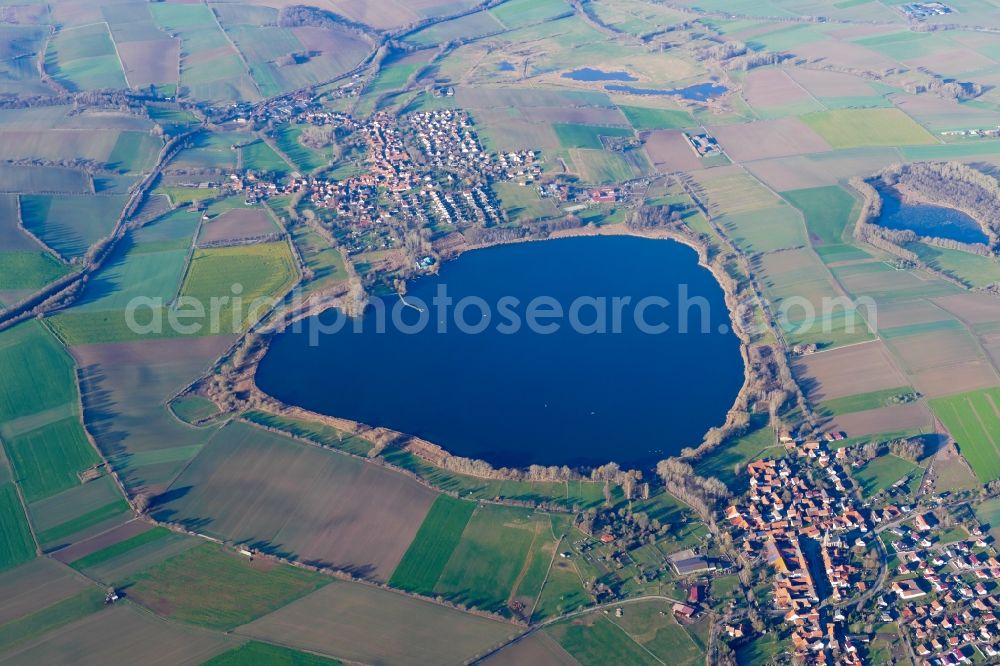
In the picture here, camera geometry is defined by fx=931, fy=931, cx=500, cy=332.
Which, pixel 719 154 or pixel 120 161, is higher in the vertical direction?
pixel 120 161

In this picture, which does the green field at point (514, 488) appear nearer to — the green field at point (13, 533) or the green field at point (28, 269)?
the green field at point (13, 533)

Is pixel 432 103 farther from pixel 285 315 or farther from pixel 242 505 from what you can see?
pixel 242 505

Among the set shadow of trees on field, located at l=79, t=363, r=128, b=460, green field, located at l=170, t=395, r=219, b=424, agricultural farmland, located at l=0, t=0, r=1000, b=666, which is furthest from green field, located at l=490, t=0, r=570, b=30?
shadow of trees on field, located at l=79, t=363, r=128, b=460

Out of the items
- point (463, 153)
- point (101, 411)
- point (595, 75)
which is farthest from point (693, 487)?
point (595, 75)

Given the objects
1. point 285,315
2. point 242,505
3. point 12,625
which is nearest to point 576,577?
Answer: point 242,505

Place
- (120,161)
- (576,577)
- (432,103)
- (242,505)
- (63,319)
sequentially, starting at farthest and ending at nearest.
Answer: (432,103) → (120,161) → (63,319) → (242,505) → (576,577)

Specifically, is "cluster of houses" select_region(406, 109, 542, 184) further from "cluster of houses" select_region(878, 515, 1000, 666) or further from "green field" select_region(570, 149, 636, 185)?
"cluster of houses" select_region(878, 515, 1000, 666)

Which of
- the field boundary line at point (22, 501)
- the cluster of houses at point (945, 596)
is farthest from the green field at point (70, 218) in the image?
the cluster of houses at point (945, 596)
